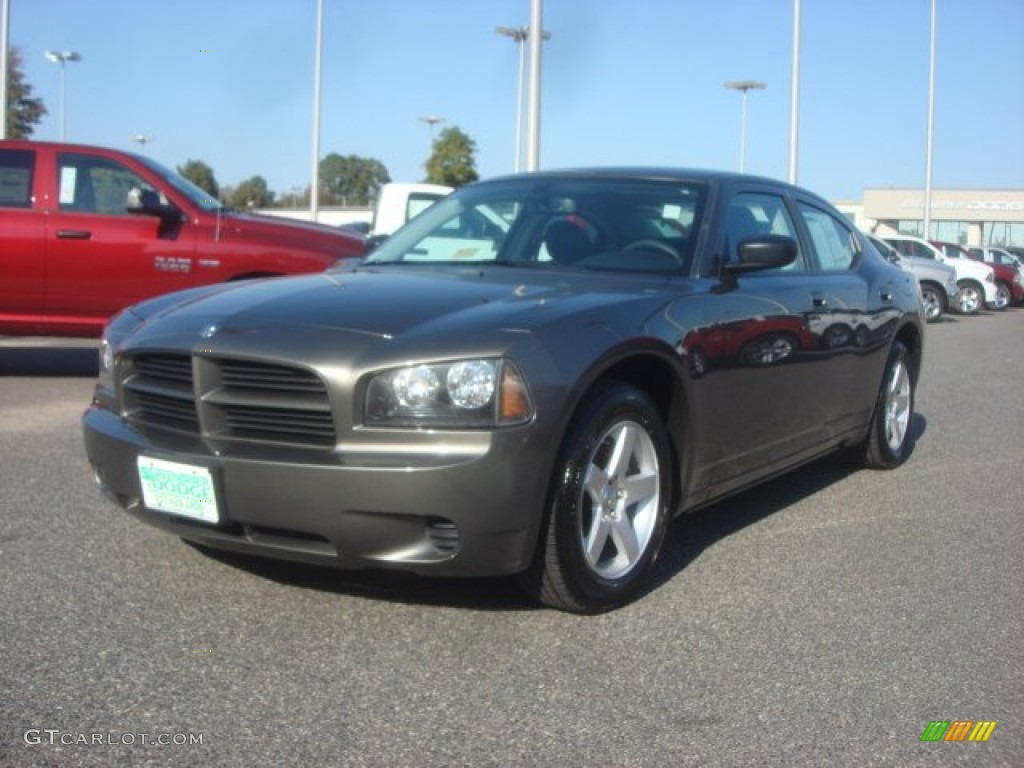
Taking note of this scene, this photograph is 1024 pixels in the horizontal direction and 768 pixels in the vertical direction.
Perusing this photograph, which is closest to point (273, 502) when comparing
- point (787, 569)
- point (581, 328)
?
point (581, 328)

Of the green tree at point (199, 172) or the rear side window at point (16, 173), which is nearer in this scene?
the rear side window at point (16, 173)

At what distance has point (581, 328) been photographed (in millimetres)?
3814

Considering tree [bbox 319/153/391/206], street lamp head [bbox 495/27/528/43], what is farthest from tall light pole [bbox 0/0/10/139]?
tree [bbox 319/153/391/206]

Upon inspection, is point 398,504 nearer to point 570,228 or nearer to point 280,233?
point 570,228

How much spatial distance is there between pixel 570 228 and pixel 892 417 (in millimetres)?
2614

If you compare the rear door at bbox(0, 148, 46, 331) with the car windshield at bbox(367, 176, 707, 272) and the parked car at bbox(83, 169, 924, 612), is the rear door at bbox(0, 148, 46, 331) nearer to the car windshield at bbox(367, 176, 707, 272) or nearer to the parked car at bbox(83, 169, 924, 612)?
the car windshield at bbox(367, 176, 707, 272)

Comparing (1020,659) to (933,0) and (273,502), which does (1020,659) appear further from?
(933,0)

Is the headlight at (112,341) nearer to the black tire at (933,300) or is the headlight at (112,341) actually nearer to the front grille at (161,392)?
the front grille at (161,392)

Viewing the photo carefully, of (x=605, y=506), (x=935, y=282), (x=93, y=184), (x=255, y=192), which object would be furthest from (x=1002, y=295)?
(x=255, y=192)

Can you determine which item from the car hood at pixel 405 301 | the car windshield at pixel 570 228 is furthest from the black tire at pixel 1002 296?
the car hood at pixel 405 301

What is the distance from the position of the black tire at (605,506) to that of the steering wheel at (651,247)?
2.77ft

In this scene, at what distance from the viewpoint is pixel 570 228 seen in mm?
4945

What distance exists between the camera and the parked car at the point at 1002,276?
2922cm

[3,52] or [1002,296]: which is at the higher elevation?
[3,52]
